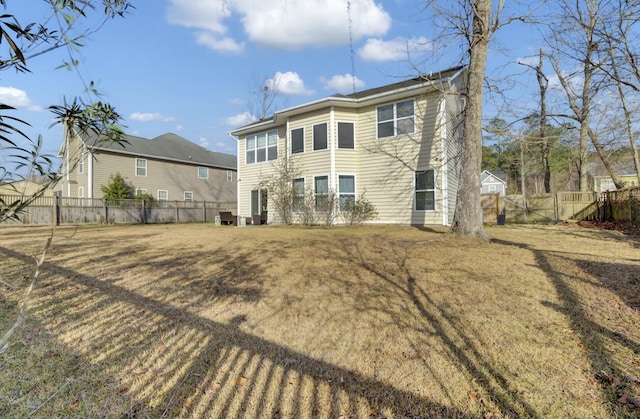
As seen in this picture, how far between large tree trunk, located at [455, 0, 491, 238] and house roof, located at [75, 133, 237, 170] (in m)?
20.7

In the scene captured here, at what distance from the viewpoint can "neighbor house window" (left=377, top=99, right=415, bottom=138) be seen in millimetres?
12500

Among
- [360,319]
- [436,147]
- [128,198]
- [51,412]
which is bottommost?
[51,412]

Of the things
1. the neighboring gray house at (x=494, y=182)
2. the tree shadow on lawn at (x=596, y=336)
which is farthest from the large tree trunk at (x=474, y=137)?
the neighboring gray house at (x=494, y=182)

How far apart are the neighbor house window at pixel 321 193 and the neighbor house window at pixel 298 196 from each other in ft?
2.23

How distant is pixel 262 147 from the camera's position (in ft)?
55.0

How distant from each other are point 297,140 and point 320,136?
138cm

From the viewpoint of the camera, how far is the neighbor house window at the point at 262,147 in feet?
53.3

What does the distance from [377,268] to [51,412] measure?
4035mm

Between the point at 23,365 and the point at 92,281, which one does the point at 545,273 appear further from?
the point at 92,281

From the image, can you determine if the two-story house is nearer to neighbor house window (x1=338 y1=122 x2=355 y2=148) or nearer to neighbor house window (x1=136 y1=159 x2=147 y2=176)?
neighbor house window (x1=338 y1=122 x2=355 y2=148)

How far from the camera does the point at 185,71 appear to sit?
21.2ft

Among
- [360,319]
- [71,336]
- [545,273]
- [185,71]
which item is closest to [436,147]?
[545,273]

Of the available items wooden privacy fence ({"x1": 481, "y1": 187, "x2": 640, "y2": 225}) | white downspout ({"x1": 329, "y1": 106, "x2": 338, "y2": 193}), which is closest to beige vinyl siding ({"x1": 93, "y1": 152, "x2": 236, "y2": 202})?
white downspout ({"x1": 329, "y1": 106, "x2": 338, "y2": 193})

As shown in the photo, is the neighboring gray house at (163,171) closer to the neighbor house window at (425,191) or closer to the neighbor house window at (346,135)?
the neighbor house window at (346,135)
